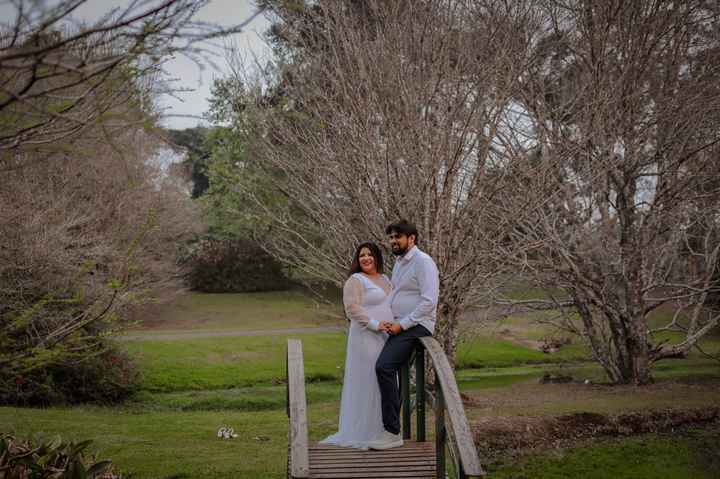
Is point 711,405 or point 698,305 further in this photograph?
point 698,305

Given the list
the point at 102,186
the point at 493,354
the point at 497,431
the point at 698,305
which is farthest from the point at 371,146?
the point at 493,354

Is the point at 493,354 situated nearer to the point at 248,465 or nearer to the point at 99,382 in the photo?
the point at 99,382

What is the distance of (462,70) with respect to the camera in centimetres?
1034

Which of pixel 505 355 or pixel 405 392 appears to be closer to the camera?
pixel 405 392

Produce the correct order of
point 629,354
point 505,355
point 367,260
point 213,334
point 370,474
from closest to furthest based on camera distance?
point 370,474
point 367,260
point 629,354
point 505,355
point 213,334

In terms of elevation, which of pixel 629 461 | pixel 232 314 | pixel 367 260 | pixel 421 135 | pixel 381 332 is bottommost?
pixel 629 461

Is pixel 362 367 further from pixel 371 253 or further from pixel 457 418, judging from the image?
pixel 457 418

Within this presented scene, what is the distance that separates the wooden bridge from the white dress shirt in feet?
0.85

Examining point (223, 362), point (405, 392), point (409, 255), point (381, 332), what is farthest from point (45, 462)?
point (223, 362)

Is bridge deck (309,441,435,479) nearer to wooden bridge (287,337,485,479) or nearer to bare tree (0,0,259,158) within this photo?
wooden bridge (287,337,485,479)

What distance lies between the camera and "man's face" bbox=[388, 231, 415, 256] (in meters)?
6.46

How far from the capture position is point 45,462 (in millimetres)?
5176

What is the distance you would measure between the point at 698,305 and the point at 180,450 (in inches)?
415

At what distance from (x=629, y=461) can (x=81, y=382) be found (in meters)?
11.5
